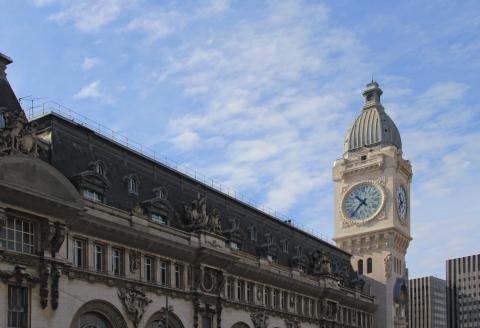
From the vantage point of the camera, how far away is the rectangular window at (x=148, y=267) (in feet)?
209

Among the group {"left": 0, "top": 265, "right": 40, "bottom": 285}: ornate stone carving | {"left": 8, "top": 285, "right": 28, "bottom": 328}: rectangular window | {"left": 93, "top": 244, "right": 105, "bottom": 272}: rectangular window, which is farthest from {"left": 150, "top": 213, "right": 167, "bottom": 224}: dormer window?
{"left": 8, "top": 285, "right": 28, "bottom": 328}: rectangular window

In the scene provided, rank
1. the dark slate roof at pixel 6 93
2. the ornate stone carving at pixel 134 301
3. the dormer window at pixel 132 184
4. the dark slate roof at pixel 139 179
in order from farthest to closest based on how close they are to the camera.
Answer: the dormer window at pixel 132 184 < the ornate stone carving at pixel 134 301 < the dark slate roof at pixel 139 179 < the dark slate roof at pixel 6 93

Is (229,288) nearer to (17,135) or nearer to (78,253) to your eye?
(78,253)

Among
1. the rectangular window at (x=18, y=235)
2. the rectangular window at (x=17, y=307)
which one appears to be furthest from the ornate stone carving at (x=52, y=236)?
the rectangular window at (x=17, y=307)

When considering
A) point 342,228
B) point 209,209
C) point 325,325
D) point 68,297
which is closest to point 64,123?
point 68,297

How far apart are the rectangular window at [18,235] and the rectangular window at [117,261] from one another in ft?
29.5

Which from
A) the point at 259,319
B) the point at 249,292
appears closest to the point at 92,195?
the point at 249,292

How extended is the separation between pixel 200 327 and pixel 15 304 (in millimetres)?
21975

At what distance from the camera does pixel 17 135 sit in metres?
52.5

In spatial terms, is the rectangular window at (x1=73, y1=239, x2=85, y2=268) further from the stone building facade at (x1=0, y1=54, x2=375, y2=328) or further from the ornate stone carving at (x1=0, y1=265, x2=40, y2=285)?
the ornate stone carving at (x1=0, y1=265, x2=40, y2=285)

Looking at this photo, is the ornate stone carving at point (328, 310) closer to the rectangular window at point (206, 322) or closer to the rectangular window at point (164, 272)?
the rectangular window at point (206, 322)

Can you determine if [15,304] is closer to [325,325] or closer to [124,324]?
[124,324]

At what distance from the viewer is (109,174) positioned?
63531mm

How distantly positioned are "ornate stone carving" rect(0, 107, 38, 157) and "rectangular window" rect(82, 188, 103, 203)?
6.29 meters
